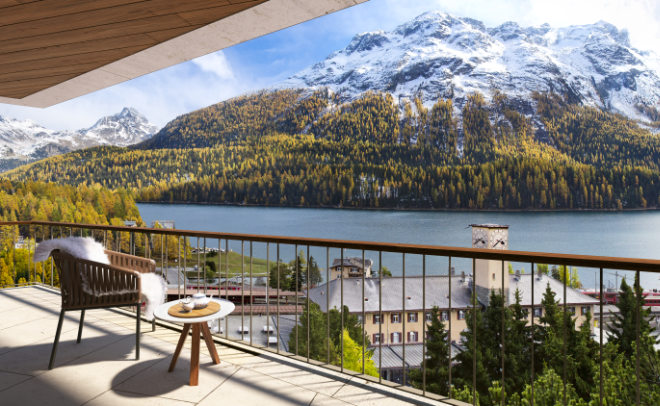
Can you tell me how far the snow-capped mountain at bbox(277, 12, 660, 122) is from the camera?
83.6 meters

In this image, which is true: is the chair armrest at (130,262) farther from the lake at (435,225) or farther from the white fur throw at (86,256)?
the lake at (435,225)

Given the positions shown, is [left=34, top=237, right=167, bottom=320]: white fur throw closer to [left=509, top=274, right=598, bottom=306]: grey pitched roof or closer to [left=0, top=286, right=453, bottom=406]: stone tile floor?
[left=0, top=286, right=453, bottom=406]: stone tile floor

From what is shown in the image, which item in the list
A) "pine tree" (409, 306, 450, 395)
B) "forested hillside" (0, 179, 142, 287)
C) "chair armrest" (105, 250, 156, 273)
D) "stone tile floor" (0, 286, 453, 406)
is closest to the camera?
"stone tile floor" (0, 286, 453, 406)

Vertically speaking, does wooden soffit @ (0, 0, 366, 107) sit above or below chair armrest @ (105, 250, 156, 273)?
above

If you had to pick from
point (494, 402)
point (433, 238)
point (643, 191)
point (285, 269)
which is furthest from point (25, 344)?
point (643, 191)

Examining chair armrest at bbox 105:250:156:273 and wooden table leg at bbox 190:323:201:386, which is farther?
chair armrest at bbox 105:250:156:273

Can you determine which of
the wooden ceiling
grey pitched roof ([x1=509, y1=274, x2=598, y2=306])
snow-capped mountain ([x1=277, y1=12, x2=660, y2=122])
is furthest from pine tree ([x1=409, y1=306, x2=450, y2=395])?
snow-capped mountain ([x1=277, y1=12, x2=660, y2=122])

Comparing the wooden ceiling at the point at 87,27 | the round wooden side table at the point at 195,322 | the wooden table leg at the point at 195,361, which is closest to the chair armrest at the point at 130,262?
the round wooden side table at the point at 195,322

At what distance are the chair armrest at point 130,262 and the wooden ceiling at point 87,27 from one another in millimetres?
1681

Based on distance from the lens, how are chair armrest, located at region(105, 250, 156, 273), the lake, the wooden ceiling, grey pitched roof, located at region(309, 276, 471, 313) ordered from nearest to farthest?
the wooden ceiling, chair armrest, located at region(105, 250, 156, 273), grey pitched roof, located at region(309, 276, 471, 313), the lake

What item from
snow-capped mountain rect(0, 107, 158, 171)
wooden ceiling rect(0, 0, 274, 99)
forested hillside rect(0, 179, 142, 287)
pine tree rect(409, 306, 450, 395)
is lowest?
pine tree rect(409, 306, 450, 395)

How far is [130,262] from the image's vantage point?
3.31 meters

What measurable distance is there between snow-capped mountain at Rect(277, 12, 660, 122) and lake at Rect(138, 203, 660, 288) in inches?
1118

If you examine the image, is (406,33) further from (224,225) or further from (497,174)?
(224,225)
